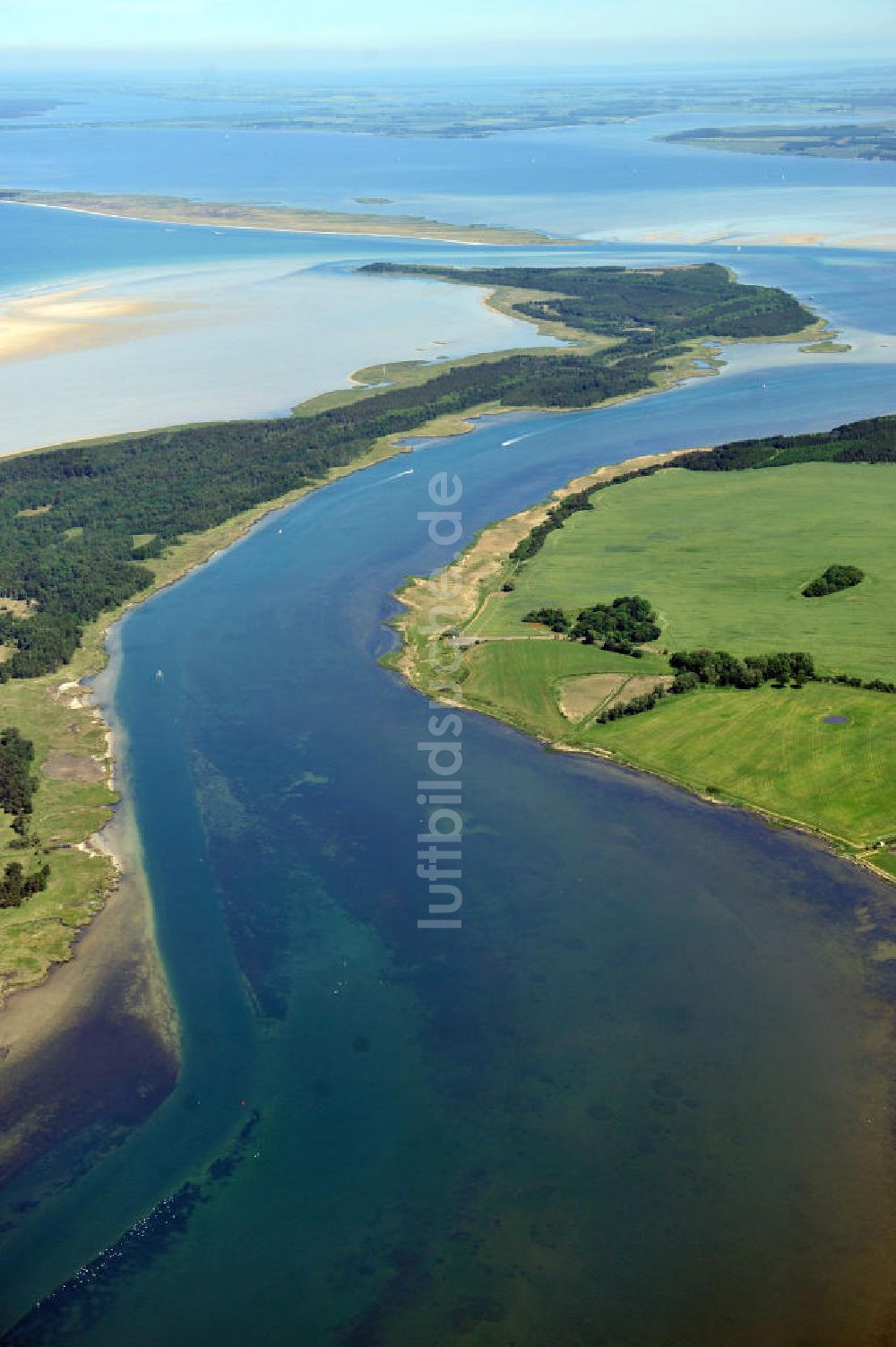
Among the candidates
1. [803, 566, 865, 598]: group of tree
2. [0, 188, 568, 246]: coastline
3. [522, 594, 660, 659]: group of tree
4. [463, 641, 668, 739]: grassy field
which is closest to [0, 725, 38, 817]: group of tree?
[463, 641, 668, 739]: grassy field

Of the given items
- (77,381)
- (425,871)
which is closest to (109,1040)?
(425,871)

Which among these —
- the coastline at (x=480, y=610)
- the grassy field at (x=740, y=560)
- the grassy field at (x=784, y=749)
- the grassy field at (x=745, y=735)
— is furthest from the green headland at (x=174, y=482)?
the grassy field at (x=784, y=749)

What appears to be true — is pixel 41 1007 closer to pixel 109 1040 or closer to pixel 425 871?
pixel 109 1040

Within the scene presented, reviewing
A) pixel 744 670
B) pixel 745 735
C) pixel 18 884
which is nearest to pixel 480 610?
pixel 744 670

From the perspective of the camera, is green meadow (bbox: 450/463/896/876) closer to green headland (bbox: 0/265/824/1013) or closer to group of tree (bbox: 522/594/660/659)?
group of tree (bbox: 522/594/660/659)

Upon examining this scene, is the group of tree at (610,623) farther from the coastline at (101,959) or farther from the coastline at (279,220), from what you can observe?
the coastline at (279,220)

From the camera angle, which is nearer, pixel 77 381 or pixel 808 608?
pixel 808 608
